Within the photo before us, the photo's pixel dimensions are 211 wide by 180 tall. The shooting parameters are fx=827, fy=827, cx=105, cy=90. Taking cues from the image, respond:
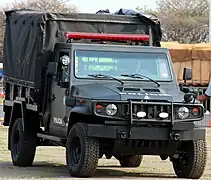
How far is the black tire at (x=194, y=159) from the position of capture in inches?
508

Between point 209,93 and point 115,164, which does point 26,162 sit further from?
point 209,93

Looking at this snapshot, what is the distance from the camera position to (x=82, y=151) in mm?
12531

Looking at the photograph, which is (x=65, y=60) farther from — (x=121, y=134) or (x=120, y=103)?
(x=121, y=134)

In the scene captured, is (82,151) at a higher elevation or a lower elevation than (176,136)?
lower

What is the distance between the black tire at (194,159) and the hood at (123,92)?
30.6 inches

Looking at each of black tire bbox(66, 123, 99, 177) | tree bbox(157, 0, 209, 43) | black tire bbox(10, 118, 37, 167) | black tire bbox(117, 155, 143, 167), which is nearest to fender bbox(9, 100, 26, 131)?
black tire bbox(10, 118, 37, 167)

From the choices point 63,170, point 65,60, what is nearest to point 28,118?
point 63,170

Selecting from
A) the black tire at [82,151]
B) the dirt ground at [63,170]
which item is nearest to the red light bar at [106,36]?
the black tire at [82,151]

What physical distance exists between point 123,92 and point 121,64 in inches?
50.8

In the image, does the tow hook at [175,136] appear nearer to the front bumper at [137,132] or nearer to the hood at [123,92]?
the front bumper at [137,132]

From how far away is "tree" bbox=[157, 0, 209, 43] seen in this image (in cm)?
8544

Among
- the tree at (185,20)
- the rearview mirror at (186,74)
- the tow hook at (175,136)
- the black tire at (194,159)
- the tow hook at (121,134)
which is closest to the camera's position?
the tow hook at (121,134)

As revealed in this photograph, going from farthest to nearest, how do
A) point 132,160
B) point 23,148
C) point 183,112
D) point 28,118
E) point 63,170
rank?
point 132,160 < point 28,118 < point 23,148 < point 63,170 < point 183,112

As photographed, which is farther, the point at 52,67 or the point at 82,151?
the point at 52,67
